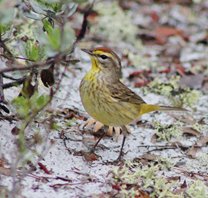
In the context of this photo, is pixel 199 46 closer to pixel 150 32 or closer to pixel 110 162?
pixel 150 32

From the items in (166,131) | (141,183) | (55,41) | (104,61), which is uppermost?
(104,61)

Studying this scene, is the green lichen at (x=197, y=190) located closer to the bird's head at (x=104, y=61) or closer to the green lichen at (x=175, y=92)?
the bird's head at (x=104, y=61)

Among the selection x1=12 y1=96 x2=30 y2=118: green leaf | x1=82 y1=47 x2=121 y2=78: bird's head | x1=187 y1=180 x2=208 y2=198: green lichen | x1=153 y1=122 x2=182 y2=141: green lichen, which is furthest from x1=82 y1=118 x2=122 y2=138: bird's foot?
x1=12 y1=96 x2=30 y2=118: green leaf

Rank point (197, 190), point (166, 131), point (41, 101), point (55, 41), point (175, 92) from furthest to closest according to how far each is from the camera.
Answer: point (175, 92) → point (166, 131) → point (197, 190) → point (41, 101) → point (55, 41)

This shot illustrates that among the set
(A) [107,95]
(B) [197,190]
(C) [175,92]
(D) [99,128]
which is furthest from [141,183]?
(C) [175,92]

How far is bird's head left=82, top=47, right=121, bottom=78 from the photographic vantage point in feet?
20.7

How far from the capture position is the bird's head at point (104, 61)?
6297 mm

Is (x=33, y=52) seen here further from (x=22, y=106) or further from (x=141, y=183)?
(x=141, y=183)

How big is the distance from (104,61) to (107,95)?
0.35 meters

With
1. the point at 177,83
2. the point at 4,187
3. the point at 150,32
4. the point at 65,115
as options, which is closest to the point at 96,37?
the point at 150,32

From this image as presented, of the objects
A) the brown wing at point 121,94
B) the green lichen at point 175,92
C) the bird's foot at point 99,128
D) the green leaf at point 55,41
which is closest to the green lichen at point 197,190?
the brown wing at point 121,94

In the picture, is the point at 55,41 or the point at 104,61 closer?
the point at 55,41

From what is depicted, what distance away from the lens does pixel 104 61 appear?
20.8 feet

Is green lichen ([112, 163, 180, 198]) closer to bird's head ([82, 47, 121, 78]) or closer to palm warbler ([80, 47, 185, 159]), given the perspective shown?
palm warbler ([80, 47, 185, 159])
